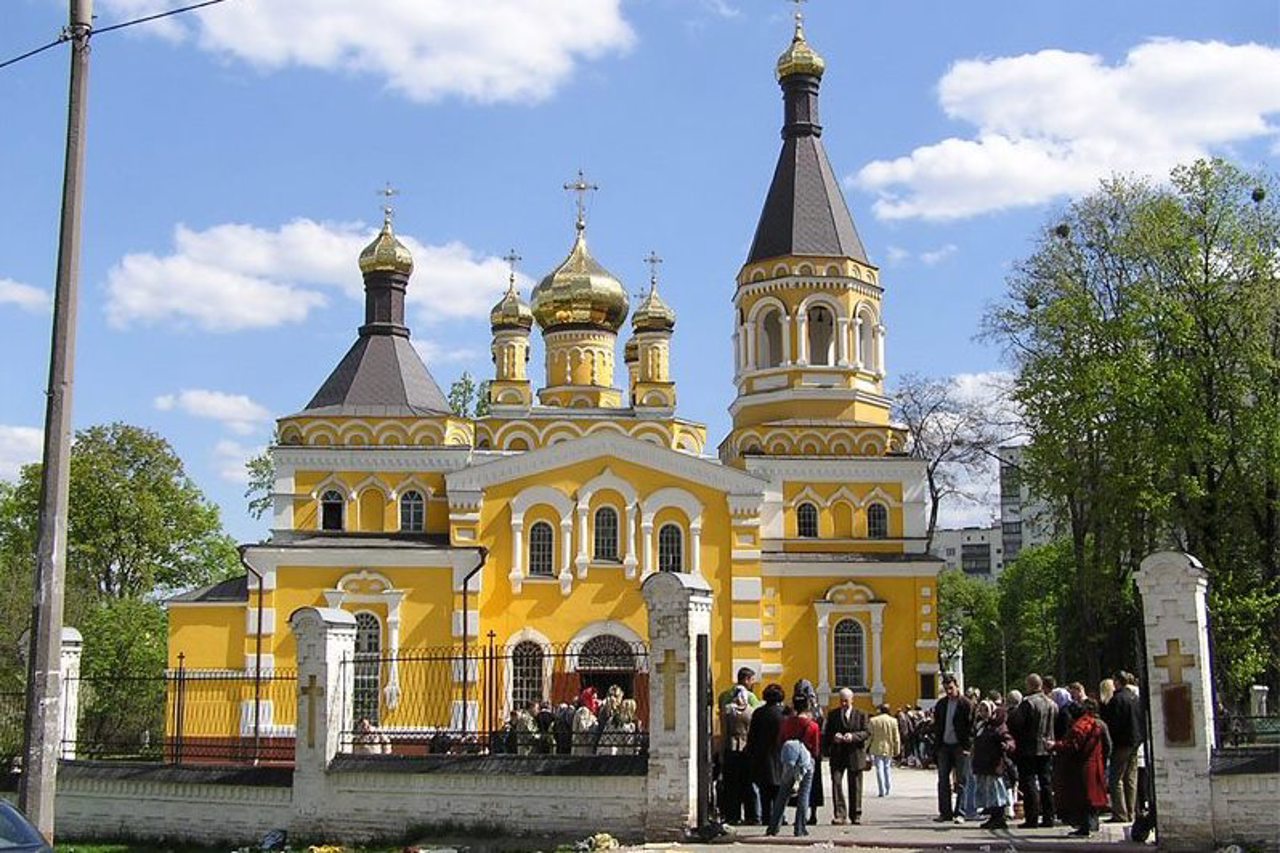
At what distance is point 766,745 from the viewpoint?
1478 centimetres

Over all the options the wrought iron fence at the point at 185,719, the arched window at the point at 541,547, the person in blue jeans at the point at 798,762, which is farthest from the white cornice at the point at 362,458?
the person in blue jeans at the point at 798,762

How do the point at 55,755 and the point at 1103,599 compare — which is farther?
the point at 1103,599

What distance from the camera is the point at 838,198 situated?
1480 inches

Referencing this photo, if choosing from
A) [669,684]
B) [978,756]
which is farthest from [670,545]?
[669,684]

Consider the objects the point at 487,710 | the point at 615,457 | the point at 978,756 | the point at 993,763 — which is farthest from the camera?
the point at 615,457

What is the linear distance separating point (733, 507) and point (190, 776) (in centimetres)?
1792

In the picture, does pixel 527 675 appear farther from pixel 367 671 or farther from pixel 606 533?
pixel 367 671

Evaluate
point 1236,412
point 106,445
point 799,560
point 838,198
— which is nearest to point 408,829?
point 1236,412

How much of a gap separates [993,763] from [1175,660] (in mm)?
2420

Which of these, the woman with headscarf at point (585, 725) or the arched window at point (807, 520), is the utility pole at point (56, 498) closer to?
the woman with headscarf at point (585, 725)

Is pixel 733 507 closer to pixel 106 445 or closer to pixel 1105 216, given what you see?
pixel 1105 216

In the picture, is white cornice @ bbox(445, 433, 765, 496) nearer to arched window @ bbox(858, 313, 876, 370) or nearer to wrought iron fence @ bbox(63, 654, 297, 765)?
arched window @ bbox(858, 313, 876, 370)

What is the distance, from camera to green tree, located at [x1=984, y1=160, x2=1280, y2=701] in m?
26.7

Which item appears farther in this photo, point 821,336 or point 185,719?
point 821,336
